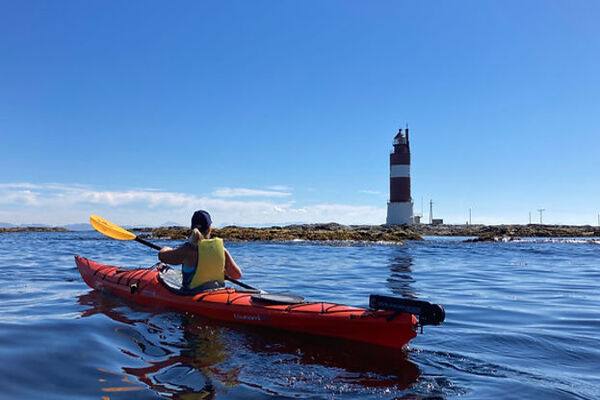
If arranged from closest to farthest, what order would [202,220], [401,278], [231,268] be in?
[202,220], [231,268], [401,278]

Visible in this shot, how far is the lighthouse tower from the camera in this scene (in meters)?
43.1

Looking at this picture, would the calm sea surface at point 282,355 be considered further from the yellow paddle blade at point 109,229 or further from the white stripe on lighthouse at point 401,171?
the white stripe on lighthouse at point 401,171

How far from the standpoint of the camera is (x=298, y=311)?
6.42 meters

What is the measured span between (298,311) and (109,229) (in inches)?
235

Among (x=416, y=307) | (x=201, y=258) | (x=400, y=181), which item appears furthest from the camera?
(x=400, y=181)

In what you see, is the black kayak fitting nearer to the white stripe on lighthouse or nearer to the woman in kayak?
the woman in kayak

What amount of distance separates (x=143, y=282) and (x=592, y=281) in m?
11.8

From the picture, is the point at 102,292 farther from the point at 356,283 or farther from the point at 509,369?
the point at 509,369

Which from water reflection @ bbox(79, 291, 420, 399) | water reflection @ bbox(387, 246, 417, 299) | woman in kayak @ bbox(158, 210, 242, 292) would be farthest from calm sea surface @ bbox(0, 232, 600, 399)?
woman in kayak @ bbox(158, 210, 242, 292)

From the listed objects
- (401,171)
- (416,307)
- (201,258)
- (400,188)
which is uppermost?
(401,171)

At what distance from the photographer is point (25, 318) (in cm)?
739

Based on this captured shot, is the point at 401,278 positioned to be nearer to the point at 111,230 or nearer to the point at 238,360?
the point at 111,230

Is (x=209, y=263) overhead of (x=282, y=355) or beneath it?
overhead

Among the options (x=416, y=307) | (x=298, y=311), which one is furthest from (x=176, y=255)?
(x=416, y=307)
